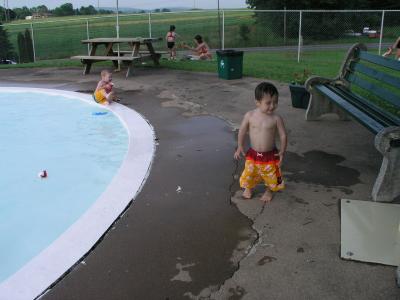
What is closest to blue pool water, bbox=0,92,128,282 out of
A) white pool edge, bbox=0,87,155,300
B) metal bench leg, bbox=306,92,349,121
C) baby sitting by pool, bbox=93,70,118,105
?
baby sitting by pool, bbox=93,70,118,105

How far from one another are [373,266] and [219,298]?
1.09 meters

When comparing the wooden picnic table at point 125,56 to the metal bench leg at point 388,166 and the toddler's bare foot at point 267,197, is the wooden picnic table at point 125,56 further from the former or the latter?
the metal bench leg at point 388,166

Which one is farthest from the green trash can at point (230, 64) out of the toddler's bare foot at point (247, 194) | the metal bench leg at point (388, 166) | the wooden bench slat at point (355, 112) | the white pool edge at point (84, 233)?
the metal bench leg at point (388, 166)

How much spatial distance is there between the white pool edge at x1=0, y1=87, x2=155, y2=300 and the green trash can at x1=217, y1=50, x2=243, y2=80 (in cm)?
526

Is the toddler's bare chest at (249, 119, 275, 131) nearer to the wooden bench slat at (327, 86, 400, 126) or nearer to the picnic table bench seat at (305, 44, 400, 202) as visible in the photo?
the picnic table bench seat at (305, 44, 400, 202)

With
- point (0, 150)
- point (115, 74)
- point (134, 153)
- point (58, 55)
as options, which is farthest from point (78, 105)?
point (58, 55)

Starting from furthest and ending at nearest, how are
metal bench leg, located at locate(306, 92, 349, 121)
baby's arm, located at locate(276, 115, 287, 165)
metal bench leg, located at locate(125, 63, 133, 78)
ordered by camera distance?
1. metal bench leg, located at locate(125, 63, 133, 78)
2. metal bench leg, located at locate(306, 92, 349, 121)
3. baby's arm, located at locate(276, 115, 287, 165)

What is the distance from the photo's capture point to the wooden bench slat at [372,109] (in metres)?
4.57

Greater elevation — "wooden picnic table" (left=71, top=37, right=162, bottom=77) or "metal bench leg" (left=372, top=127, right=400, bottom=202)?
"wooden picnic table" (left=71, top=37, right=162, bottom=77)

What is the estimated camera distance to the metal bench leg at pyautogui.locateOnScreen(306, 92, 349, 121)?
268 inches

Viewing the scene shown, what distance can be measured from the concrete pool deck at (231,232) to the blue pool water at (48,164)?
886 millimetres

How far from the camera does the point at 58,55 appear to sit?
2469 cm

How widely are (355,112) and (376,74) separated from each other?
96 centimetres

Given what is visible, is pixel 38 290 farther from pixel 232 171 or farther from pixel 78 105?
pixel 78 105
